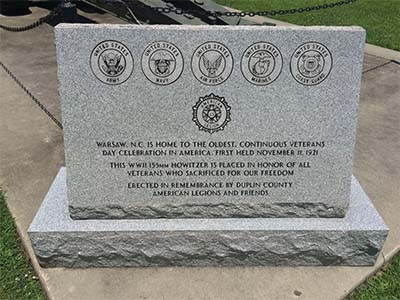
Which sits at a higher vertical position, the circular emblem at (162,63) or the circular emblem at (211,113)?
the circular emblem at (162,63)

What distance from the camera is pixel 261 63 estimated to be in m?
2.64

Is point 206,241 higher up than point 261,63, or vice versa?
point 261,63

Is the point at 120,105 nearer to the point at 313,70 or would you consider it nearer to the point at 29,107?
the point at 313,70

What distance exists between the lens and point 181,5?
642cm

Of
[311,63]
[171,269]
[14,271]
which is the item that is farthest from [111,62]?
[14,271]

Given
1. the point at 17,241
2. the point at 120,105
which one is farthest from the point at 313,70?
the point at 17,241

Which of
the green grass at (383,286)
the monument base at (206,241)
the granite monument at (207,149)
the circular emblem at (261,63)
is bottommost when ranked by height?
the green grass at (383,286)

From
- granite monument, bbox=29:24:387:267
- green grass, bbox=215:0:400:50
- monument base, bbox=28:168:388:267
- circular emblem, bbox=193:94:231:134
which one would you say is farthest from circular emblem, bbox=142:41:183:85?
green grass, bbox=215:0:400:50

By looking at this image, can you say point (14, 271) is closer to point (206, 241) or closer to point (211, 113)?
point (206, 241)

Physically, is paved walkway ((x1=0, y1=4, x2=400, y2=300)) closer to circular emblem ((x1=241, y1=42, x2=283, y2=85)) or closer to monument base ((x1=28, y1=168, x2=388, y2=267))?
monument base ((x1=28, y1=168, x2=388, y2=267))

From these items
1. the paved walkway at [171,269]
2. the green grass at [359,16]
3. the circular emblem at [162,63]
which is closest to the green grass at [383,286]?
the paved walkway at [171,269]

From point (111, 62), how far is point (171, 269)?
128cm

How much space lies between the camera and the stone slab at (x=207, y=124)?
8.59 feet

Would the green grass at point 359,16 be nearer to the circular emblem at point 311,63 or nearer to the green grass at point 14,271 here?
the circular emblem at point 311,63
